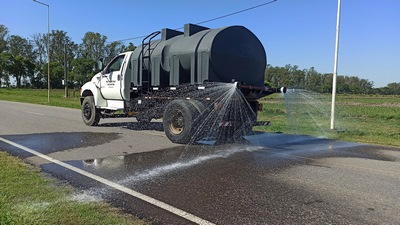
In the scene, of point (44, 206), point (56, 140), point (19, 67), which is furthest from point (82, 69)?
point (44, 206)

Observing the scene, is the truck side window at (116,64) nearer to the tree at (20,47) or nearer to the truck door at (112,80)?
the truck door at (112,80)

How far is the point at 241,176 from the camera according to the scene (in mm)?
5695

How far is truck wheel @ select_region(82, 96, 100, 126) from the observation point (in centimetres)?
1238

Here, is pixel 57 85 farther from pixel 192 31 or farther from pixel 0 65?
pixel 192 31

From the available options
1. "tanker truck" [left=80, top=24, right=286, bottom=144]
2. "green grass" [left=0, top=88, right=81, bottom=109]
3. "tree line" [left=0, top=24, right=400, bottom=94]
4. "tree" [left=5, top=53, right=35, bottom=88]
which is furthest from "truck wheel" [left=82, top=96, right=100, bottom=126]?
"tree" [left=5, top=53, right=35, bottom=88]

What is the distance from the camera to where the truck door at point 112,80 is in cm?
1129

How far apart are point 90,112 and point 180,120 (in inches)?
195

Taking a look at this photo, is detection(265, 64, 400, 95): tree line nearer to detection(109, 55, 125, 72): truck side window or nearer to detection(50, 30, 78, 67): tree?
detection(109, 55, 125, 72): truck side window

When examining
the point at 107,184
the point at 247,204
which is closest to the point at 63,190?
the point at 107,184

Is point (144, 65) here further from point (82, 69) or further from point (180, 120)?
point (82, 69)

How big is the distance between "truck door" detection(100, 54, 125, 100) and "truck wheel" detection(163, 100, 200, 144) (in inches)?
109

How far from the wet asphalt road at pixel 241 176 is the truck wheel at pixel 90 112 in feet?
8.49

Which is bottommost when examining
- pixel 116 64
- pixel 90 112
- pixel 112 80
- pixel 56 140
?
pixel 56 140

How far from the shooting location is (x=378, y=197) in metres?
4.67
